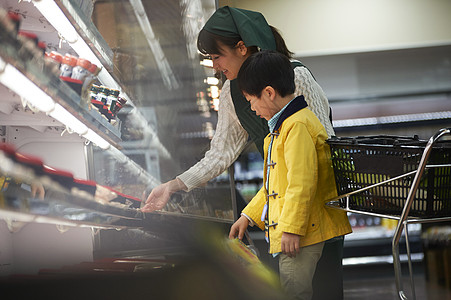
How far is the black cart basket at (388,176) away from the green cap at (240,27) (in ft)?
1.54

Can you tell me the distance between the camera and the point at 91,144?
38.8 inches

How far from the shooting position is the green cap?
172 cm

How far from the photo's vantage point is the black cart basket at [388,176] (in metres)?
1.40

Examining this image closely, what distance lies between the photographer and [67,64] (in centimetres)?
101

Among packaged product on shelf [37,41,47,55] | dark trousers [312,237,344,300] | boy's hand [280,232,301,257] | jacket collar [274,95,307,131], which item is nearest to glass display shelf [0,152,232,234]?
packaged product on shelf [37,41,47,55]

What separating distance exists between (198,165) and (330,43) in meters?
3.14

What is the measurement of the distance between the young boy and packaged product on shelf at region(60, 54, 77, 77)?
2.24 feet

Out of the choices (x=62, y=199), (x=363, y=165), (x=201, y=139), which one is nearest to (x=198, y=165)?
(x=201, y=139)

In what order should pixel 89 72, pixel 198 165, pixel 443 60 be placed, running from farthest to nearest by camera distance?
1. pixel 443 60
2. pixel 198 165
3. pixel 89 72

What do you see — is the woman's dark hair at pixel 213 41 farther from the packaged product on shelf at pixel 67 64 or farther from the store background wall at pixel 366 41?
the store background wall at pixel 366 41

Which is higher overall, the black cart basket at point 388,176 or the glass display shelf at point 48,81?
the glass display shelf at point 48,81

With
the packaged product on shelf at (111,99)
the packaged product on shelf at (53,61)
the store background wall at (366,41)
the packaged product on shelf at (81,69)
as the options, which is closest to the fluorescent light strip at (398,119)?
the store background wall at (366,41)

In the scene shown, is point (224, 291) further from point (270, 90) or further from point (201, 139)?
point (201, 139)

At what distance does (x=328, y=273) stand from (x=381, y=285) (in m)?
2.96
